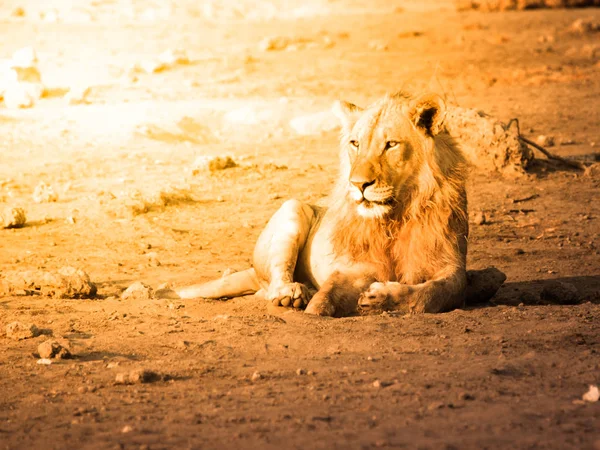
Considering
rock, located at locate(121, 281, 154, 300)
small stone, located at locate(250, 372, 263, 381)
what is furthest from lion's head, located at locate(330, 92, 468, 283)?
small stone, located at locate(250, 372, 263, 381)

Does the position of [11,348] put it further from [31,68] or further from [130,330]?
[31,68]

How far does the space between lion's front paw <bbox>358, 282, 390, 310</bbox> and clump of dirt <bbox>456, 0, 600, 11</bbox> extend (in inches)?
808

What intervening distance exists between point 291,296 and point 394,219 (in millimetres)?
767

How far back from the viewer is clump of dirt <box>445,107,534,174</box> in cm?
1067

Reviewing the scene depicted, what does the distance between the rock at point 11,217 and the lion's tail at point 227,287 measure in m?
2.67

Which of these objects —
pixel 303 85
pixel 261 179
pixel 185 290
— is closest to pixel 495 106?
pixel 303 85

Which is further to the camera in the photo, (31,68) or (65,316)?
(31,68)

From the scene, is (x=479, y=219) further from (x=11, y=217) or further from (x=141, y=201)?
(x=11, y=217)

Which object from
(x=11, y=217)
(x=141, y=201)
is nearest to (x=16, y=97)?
(x=141, y=201)

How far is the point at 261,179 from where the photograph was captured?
11.1 meters

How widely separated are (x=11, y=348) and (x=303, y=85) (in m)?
10.9

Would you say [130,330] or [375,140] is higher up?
[375,140]

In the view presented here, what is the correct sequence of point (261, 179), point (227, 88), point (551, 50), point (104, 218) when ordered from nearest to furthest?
point (104, 218), point (261, 179), point (227, 88), point (551, 50)

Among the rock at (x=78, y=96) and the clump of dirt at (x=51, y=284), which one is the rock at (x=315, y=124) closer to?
the rock at (x=78, y=96)
